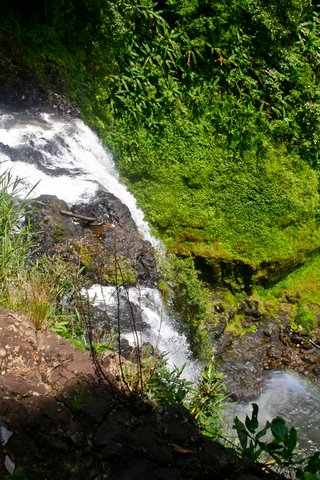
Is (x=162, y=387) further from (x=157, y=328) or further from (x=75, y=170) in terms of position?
(x=75, y=170)

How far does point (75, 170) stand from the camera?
6945 millimetres

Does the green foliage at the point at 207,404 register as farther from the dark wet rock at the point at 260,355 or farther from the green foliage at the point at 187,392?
the dark wet rock at the point at 260,355

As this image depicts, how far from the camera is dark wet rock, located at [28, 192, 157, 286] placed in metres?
5.84

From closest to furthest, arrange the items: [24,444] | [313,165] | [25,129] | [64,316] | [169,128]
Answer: [24,444], [64,316], [25,129], [169,128], [313,165]

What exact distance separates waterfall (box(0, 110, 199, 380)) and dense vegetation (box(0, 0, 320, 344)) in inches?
11.9

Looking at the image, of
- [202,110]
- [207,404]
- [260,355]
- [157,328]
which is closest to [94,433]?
[207,404]

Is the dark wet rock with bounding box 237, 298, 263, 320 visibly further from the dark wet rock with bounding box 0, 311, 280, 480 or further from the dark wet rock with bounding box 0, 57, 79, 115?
the dark wet rock with bounding box 0, 311, 280, 480

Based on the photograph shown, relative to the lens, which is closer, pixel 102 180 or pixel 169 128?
pixel 102 180

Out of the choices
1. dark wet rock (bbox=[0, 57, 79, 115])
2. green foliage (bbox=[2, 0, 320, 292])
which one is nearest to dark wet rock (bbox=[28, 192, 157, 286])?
green foliage (bbox=[2, 0, 320, 292])

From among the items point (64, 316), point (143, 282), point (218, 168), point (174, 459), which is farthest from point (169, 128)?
point (174, 459)

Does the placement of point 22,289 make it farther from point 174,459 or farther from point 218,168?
point 218,168

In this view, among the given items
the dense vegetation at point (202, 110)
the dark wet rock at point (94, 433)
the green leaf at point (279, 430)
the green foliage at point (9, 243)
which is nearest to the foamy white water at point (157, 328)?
the dense vegetation at point (202, 110)

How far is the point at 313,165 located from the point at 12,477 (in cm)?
785

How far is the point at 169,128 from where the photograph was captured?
8.15 meters
